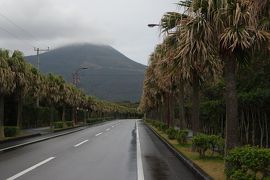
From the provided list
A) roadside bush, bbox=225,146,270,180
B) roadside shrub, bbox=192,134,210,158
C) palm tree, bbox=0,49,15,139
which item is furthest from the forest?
roadside bush, bbox=225,146,270,180

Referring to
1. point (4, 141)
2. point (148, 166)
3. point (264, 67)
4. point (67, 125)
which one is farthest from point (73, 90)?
point (148, 166)

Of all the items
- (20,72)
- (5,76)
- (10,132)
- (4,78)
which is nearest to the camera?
(4,78)

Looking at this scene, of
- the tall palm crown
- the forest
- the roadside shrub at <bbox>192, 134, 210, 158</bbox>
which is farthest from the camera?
the forest

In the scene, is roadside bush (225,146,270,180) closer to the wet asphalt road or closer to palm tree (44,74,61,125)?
the wet asphalt road

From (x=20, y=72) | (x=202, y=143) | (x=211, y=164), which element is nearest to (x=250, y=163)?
(x=211, y=164)

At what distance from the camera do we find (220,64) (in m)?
17.1

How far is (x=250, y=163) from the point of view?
9289mm

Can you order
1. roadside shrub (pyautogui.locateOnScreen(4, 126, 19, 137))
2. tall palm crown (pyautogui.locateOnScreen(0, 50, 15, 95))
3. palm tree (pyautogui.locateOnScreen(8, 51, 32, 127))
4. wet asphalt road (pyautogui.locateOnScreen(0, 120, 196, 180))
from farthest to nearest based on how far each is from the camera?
1. palm tree (pyautogui.locateOnScreen(8, 51, 32, 127))
2. roadside shrub (pyautogui.locateOnScreen(4, 126, 19, 137))
3. tall palm crown (pyautogui.locateOnScreen(0, 50, 15, 95))
4. wet asphalt road (pyautogui.locateOnScreen(0, 120, 196, 180))

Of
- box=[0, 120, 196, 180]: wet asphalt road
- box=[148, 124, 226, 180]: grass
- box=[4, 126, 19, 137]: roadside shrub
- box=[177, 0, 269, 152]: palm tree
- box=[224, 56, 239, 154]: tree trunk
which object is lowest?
box=[0, 120, 196, 180]: wet asphalt road

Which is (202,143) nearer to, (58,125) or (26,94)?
(26,94)

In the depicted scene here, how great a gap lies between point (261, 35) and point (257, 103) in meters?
7.35

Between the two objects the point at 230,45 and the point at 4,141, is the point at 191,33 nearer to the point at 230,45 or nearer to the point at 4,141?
the point at 230,45

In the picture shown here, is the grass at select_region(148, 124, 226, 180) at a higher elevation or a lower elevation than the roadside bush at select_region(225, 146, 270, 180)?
lower

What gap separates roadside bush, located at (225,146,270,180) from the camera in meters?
9.30
